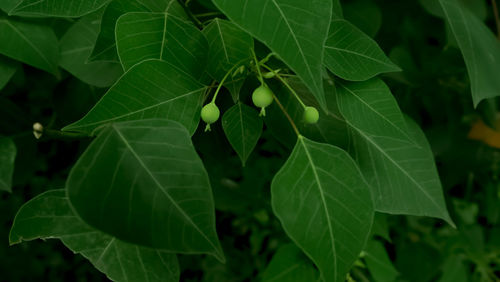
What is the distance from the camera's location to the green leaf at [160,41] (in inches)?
21.6

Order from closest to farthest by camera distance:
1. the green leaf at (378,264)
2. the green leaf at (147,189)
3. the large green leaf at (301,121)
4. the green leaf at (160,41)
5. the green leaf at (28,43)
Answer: the green leaf at (147,189)
the green leaf at (160,41)
the large green leaf at (301,121)
the green leaf at (28,43)
the green leaf at (378,264)

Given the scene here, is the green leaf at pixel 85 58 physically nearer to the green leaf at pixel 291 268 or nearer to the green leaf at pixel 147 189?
the green leaf at pixel 147 189

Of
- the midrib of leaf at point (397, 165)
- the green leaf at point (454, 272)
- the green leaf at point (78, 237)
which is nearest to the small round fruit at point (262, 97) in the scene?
the midrib of leaf at point (397, 165)

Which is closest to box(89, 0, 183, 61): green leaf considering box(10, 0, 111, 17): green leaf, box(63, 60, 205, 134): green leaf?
box(10, 0, 111, 17): green leaf

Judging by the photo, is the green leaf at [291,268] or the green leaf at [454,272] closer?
the green leaf at [291,268]

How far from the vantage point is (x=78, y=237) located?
0.62 meters

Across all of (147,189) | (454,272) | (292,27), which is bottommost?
(454,272)

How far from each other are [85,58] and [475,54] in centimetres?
66

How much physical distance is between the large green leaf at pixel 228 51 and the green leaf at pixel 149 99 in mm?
44

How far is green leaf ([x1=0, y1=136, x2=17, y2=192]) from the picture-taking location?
0.78 metres

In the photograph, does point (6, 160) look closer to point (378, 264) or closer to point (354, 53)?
point (354, 53)

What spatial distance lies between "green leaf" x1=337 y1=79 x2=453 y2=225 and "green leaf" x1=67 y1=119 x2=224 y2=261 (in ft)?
0.85

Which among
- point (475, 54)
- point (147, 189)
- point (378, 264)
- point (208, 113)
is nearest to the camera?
point (147, 189)

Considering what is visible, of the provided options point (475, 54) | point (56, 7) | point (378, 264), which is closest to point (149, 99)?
point (56, 7)
